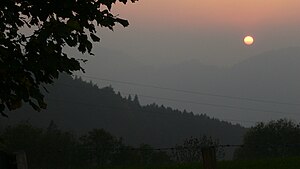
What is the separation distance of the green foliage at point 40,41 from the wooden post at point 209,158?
3073 mm

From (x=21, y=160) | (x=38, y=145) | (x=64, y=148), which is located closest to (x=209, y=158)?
(x=21, y=160)

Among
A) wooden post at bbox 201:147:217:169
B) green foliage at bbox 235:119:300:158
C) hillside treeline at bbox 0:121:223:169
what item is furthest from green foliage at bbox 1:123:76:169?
wooden post at bbox 201:147:217:169

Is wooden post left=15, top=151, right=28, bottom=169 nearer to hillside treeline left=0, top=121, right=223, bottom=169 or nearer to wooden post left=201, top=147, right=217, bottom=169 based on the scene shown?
wooden post left=201, top=147, right=217, bottom=169

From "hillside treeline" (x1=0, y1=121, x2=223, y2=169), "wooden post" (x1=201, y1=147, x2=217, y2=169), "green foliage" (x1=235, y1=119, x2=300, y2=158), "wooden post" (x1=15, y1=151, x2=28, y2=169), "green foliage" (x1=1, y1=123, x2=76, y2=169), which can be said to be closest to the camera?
"wooden post" (x1=15, y1=151, x2=28, y2=169)

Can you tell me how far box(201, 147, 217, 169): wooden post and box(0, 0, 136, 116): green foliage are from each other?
10.1ft

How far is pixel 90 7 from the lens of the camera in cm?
679

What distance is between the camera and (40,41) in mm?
6066

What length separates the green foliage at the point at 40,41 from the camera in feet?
20.4

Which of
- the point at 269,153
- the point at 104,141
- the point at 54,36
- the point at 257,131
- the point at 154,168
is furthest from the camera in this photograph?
the point at 104,141

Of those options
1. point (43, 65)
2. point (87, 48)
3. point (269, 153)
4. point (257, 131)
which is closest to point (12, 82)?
point (43, 65)

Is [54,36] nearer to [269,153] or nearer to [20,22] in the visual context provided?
[20,22]

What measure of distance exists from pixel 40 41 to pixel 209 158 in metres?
4.04

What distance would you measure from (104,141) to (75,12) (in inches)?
4331

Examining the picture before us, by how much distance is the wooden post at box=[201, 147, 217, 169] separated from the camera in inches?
326
